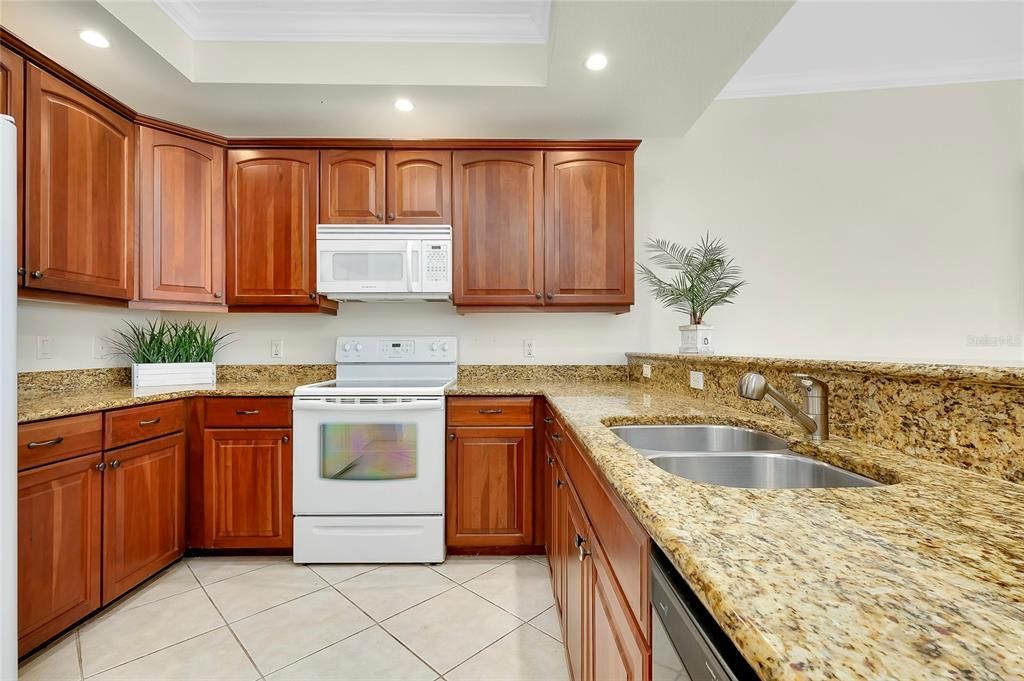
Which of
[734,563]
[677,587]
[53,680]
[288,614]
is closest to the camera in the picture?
[734,563]

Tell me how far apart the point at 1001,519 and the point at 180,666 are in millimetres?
2220

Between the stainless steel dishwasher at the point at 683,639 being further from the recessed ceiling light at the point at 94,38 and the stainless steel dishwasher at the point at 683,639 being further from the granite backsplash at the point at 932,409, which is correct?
the recessed ceiling light at the point at 94,38

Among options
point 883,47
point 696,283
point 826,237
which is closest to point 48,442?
point 696,283

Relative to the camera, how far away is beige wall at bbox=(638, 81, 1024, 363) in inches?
104

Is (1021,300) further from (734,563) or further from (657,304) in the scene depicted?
(734,563)

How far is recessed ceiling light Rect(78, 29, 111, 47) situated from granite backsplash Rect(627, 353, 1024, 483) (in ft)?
9.45

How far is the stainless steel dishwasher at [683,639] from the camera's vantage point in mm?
458

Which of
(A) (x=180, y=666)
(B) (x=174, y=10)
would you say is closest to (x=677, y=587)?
(A) (x=180, y=666)

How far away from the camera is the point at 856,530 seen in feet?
1.87

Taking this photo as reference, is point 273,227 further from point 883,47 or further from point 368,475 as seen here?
point 883,47

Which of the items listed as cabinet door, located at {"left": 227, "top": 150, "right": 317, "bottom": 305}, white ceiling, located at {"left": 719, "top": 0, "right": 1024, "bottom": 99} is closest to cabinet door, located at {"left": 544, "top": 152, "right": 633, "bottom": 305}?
white ceiling, located at {"left": 719, "top": 0, "right": 1024, "bottom": 99}

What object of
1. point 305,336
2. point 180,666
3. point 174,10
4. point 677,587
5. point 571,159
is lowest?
point 180,666

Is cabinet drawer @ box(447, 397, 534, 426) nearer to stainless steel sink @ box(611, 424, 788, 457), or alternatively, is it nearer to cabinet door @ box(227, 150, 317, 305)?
stainless steel sink @ box(611, 424, 788, 457)

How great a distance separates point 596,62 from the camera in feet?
6.52
